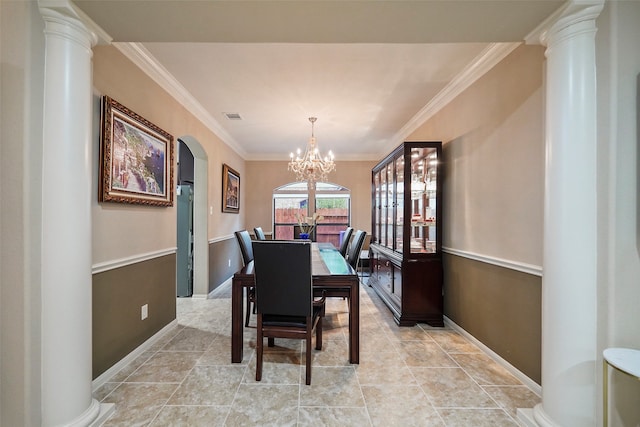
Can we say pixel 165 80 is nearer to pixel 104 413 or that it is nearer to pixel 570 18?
pixel 104 413

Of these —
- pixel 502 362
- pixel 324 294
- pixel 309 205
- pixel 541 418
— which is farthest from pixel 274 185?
pixel 541 418

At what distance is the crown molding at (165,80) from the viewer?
2.26 meters

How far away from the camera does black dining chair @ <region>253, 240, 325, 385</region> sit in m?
1.92

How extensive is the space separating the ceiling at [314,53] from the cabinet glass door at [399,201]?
797 mm

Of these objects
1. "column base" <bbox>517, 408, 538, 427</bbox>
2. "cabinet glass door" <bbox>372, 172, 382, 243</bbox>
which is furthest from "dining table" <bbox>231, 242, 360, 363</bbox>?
"cabinet glass door" <bbox>372, 172, 382, 243</bbox>

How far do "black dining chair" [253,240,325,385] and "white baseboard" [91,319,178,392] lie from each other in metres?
1.11

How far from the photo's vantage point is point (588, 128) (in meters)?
1.38

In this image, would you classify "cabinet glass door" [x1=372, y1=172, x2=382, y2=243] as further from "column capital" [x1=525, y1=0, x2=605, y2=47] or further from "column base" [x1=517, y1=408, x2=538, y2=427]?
"column capital" [x1=525, y1=0, x2=605, y2=47]

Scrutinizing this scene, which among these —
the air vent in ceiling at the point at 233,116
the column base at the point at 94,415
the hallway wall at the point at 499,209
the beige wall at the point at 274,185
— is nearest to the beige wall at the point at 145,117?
the air vent in ceiling at the point at 233,116

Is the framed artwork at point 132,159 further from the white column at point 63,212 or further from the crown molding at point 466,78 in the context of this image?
the crown molding at point 466,78

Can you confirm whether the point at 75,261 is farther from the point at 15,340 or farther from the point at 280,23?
the point at 280,23

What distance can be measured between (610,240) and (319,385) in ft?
6.31

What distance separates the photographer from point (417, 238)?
3.23m

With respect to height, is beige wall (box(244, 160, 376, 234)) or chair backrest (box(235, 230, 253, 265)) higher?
beige wall (box(244, 160, 376, 234))
